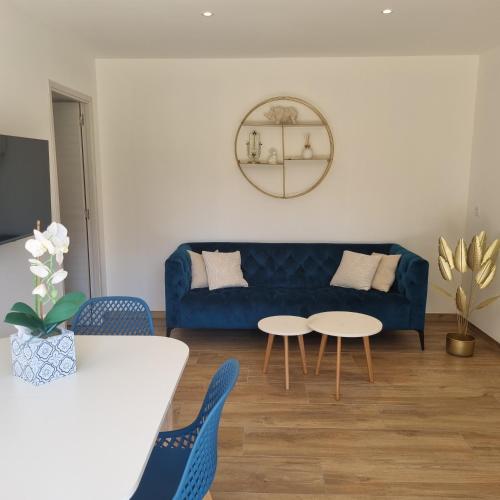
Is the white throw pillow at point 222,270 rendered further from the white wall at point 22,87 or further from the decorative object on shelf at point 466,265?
the decorative object on shelf at point 466,265

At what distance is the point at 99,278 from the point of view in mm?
4832

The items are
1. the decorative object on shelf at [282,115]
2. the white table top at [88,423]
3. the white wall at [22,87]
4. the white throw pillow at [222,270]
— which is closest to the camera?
the white table top at [88,423]

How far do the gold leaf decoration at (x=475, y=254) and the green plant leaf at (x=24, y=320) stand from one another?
3.36 m

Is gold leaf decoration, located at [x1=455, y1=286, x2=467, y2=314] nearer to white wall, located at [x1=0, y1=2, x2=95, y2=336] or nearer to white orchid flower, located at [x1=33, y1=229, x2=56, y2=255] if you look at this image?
white wall, located at [x1=0, y1=2, x2=95, y2=336]

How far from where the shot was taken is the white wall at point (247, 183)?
4.68m

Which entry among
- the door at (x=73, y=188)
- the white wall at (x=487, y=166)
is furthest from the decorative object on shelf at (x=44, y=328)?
the white wall at (x=487, y=166)

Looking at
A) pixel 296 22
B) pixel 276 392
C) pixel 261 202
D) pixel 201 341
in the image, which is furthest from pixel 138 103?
pixel 276 392

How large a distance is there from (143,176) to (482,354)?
3.52 metres

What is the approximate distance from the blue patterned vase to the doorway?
10.1ft

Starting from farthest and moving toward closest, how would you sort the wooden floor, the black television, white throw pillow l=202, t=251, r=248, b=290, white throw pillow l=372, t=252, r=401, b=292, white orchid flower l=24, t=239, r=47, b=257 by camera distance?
white throw pillow l=202, t=251, r=248, b=290, white throw pillow l=372, t=252, r=401, b=292, the black television, the wooden floor, white orchid flower l=24, t=239, r=47, b=257

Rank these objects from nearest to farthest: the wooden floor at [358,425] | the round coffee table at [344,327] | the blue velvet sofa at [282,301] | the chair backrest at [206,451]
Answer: the chair backrest at [206,451] → the wooden floor at [358,425] → the round coffee table at [344,327] → the blue velvet sofa at [282,301]

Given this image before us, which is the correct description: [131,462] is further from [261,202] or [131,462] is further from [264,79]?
[264,79]

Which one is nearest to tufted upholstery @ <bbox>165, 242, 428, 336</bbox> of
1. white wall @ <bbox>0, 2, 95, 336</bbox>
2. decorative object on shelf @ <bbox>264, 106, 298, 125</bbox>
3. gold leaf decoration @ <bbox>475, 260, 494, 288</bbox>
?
gold leaf decoration @ <bbox>475, 260, 494, 288</bbox>

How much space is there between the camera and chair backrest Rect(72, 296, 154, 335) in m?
A: 2.37
